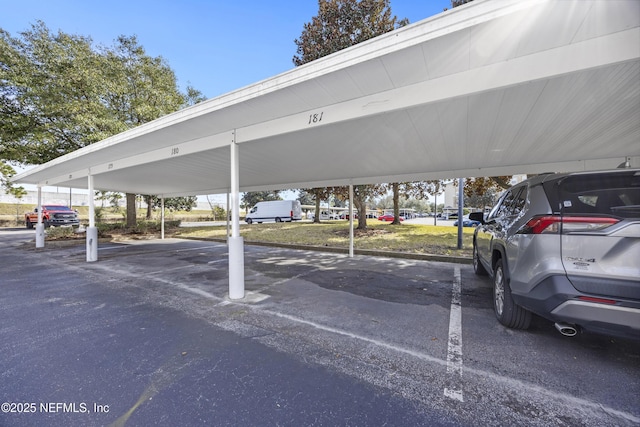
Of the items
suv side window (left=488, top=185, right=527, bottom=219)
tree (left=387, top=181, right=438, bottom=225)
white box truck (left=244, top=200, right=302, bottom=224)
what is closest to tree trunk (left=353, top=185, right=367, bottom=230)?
tree (left=387, top=181, right=438, bottom=225)

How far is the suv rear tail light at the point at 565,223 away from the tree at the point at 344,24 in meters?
10.9

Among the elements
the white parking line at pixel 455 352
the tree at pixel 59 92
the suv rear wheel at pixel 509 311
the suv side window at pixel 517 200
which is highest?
the tree at pixel 59 92

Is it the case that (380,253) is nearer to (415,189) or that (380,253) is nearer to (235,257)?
(235,257)

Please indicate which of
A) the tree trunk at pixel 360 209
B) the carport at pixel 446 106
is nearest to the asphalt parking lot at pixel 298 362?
the carport at pixel 446 106

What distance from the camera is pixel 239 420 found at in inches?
68.7

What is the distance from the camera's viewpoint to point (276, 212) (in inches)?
1161

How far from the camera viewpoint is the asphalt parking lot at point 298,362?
1816 mm

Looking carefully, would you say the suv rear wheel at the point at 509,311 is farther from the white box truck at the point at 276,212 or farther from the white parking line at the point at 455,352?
the white box truck at the point at 276,212

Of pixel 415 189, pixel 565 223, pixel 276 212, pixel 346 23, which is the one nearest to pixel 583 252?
pixel 565 223

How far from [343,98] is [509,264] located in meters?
2.70

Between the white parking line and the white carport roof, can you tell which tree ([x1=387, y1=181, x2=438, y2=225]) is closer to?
the white carport roof

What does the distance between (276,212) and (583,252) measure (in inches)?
1115

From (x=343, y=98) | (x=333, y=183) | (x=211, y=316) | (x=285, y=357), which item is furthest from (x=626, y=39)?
(x=333, y=183)

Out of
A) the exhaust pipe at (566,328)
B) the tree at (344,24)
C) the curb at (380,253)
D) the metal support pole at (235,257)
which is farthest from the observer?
the tree at (344,24)
